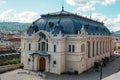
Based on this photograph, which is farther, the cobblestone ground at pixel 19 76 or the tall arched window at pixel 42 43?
the tall arched window at pixel 42 43

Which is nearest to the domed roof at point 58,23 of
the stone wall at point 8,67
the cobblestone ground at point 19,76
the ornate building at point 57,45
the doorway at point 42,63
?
the ornate building at point 57,45

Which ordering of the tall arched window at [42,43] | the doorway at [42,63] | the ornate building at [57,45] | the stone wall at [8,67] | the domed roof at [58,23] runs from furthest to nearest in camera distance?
the doorway at [42,63] < the domed roof at [58,23] < the tall arched window at [42,43] < the stone wall at [8,67] < the ornate building at [57,45]

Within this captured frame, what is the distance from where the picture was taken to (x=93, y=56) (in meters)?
66.9

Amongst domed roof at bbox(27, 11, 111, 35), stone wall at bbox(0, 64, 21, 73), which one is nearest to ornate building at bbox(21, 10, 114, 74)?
domed roof at bbox(27, 11, 111, 35)

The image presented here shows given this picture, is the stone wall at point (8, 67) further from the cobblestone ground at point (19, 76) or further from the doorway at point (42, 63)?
the doorway at point (42, 63)

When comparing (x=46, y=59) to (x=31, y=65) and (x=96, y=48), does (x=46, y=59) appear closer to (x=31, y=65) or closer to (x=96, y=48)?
(x=31, y=65)

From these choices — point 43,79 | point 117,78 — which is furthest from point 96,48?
point 117,78

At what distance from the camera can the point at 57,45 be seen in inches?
2173

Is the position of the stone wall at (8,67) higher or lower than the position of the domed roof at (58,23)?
lower

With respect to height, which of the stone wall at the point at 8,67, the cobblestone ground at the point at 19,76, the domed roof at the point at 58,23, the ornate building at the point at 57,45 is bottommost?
the cobblestone ground at the point at 19,76

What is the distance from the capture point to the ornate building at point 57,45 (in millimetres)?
55375

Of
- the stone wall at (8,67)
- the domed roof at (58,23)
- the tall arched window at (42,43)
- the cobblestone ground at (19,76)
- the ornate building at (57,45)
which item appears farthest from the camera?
the domed roof at (58,23)

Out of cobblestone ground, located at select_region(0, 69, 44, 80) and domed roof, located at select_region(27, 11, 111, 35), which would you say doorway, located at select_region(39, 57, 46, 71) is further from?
domed roof, located at select_region(27, 11, 111, 35)

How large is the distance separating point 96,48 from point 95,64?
6071mm
